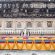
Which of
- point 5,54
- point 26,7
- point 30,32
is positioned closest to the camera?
Result: point 5,54

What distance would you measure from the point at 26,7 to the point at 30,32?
254 cm

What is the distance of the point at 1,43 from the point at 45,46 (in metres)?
2.31

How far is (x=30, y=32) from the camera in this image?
18.2 m

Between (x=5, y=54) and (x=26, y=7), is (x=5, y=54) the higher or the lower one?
the lower one

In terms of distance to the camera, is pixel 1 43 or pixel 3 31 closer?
pixel 1 43

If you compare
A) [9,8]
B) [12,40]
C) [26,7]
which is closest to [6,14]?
[9,8]

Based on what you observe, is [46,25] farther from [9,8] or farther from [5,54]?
[5,54]

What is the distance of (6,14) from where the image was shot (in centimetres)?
1897

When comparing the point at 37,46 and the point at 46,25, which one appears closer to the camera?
the point at 37,46

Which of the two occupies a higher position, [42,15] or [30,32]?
[42,15]

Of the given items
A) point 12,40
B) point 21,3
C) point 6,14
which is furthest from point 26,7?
point 12,40

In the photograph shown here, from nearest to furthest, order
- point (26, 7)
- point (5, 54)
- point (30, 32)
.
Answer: point (5, 54)
point (30, 32)
point (26, 7)

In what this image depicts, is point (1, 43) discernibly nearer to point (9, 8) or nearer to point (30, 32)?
Result: point (30, 32)

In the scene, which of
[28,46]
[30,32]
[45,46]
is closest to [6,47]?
[28,46]
